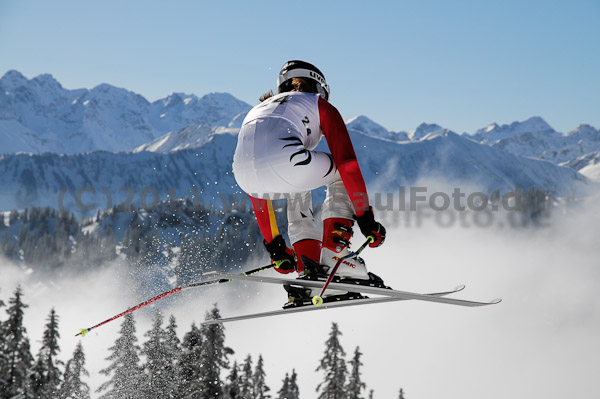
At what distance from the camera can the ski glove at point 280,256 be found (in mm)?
5785

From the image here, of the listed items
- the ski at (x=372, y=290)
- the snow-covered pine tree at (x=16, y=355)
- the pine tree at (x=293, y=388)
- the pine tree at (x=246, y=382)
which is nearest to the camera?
the ski at (x=372, y=290)

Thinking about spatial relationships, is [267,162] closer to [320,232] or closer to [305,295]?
[320,232]

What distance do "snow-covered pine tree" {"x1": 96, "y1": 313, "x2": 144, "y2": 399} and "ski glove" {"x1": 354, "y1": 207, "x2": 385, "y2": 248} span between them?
23.0 meters

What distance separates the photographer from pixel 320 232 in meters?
5.79

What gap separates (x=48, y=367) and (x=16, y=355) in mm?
9504

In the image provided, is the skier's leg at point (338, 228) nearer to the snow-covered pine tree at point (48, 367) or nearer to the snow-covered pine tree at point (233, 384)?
the snow-covered pine tree at point (233, 384)

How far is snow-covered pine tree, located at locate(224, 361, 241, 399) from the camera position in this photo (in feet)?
90.9

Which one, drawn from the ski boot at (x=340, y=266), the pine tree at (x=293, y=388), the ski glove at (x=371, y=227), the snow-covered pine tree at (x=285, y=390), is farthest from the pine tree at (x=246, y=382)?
the ski glove at (x=371, y=227)

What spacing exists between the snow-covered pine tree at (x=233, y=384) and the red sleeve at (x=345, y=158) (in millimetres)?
24105

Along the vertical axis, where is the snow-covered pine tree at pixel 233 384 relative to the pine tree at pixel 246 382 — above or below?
above

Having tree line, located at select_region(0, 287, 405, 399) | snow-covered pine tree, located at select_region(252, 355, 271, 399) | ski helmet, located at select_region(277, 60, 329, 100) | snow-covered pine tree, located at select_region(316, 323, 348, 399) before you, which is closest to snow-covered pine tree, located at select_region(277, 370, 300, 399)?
snow-covered pine tree, located at select_region(252, 355, 271, 399)

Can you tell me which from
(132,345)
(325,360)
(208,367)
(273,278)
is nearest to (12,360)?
(132,345)

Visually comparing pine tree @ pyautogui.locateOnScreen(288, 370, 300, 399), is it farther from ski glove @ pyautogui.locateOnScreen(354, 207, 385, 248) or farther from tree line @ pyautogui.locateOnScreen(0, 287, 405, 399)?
ski glove @ pyautogui.locateOnScreen(354, 207, 385, 248)

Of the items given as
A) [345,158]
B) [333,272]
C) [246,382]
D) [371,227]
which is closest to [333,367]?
[246,382]
